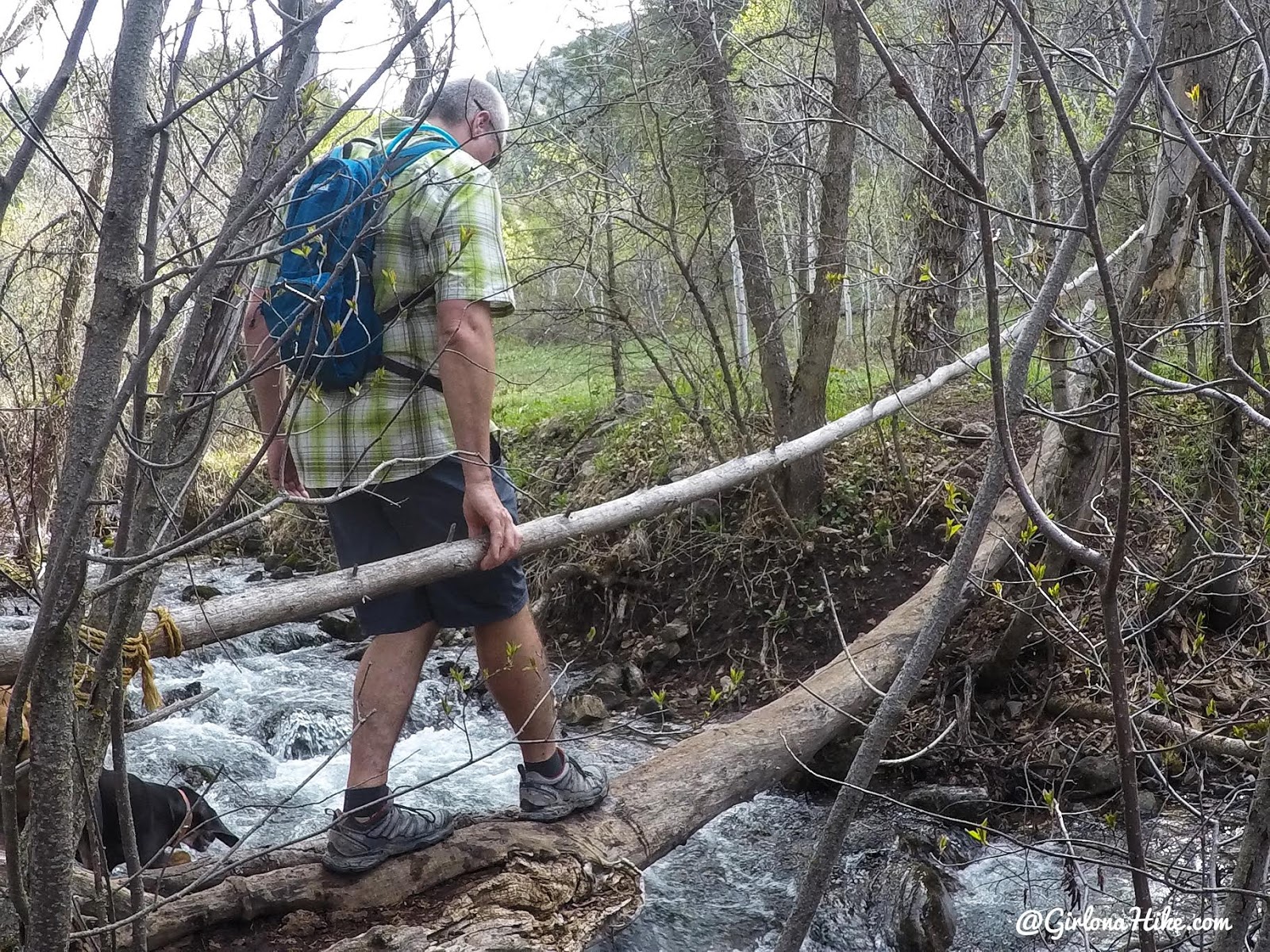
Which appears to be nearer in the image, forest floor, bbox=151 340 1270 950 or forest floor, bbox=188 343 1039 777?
forest floor, bbox=151 340 1270 950

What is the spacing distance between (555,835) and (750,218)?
3977 mm

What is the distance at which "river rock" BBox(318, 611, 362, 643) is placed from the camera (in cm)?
746

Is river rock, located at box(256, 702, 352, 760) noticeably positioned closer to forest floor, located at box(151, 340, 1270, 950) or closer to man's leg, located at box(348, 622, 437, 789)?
forest floor, located at box(151, 340, 1270, 950)

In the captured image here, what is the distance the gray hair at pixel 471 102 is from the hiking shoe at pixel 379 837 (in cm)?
192

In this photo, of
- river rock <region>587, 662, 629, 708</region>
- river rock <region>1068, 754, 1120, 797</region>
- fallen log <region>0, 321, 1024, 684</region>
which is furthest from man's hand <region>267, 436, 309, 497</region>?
river rock <region>1068, 754, 1120, 797</region>

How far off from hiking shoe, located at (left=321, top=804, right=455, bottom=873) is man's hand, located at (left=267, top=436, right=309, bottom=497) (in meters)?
0.93

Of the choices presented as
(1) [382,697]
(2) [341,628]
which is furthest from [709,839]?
(2) [341,628]

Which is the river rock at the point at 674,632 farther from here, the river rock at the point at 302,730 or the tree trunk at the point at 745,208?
the river rock at the point at 302,730

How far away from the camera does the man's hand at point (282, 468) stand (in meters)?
3.08

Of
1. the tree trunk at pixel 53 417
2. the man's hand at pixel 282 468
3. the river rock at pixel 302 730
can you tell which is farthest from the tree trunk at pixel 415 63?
the river rock at pixel 302 730

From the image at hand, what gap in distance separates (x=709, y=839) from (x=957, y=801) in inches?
42.4

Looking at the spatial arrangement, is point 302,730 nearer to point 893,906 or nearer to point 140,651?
point 893,906

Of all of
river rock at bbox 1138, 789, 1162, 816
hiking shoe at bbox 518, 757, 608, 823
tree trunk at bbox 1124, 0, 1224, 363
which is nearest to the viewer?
hiking shoe at bbox 518, 757, 608, 823

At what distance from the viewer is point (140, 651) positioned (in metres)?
2.00
